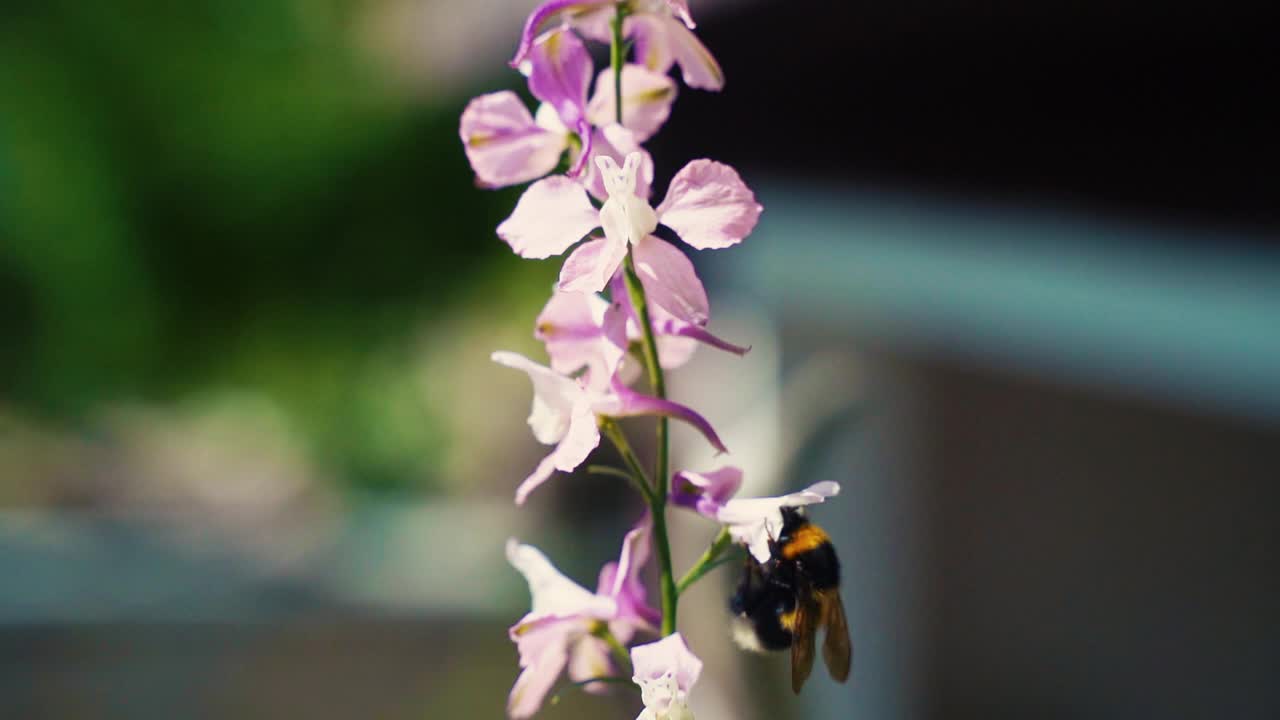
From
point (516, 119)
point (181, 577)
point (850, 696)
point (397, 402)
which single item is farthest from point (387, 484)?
point (516, 119)

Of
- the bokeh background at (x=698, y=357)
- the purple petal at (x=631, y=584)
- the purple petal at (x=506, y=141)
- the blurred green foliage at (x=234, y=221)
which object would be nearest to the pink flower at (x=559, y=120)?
the purple petal at (x=506, y=141)

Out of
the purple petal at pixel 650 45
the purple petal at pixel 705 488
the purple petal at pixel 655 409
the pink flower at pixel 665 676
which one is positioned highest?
the purple petal at pixel 650 45

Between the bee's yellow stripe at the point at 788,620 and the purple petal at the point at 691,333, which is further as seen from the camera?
the bee's yellow stripe at the point at 788,620

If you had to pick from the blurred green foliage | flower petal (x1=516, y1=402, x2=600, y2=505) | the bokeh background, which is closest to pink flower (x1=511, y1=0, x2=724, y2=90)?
flower petal (x1=516, y1=402, x2=600, y2=505)

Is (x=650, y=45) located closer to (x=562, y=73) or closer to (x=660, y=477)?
(x=562, y=73)

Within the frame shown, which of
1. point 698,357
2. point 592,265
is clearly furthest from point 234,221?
point 592,265

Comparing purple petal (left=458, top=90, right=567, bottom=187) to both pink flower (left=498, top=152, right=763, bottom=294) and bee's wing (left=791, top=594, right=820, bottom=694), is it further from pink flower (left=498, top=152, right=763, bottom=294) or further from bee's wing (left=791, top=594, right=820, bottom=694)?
bee's wing (left=791, top=594, right=820, bottom=694)

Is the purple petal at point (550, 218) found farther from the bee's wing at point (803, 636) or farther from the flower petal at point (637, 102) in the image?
the bee's wing at point (803, 636)
